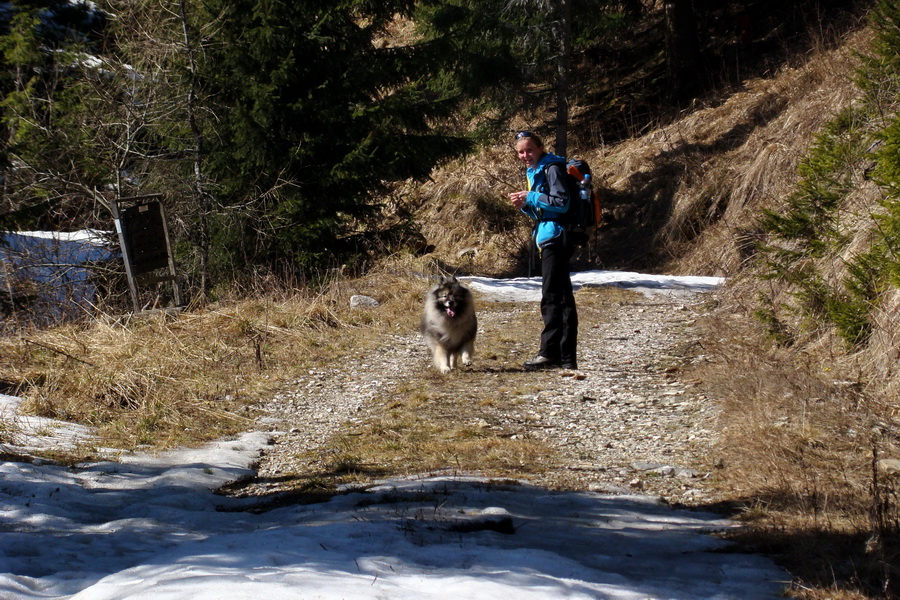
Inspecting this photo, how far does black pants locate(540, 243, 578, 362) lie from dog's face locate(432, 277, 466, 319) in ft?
3.14

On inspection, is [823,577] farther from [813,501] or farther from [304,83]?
[304,83]

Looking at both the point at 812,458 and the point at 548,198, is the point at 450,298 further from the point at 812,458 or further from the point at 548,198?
the point at 812,458

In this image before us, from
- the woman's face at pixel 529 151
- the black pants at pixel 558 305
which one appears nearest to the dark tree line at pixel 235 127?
the woman's face at pixel 529 151

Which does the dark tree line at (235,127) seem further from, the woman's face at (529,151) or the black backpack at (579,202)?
the black backpack at (579,202)

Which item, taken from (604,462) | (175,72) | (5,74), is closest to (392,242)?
(175,72)

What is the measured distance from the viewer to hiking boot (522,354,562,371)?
26.0ft

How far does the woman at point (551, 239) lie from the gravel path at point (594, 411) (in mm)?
270

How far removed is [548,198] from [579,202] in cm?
31

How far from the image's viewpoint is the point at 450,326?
8.20 meters

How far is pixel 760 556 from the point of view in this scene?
11.8 feet

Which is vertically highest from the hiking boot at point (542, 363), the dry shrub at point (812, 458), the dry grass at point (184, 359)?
the dry grass at point (184, 359)

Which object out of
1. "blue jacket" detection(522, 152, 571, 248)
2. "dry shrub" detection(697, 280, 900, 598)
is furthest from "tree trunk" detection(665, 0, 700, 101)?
"blue jacket" detection(522, 152, 571, 248)

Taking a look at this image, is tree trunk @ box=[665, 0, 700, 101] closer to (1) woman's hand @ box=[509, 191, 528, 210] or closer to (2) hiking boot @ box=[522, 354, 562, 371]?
(2) hiking boot @ box=[522, 354, 562, 371]

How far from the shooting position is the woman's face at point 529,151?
24.0 ft
